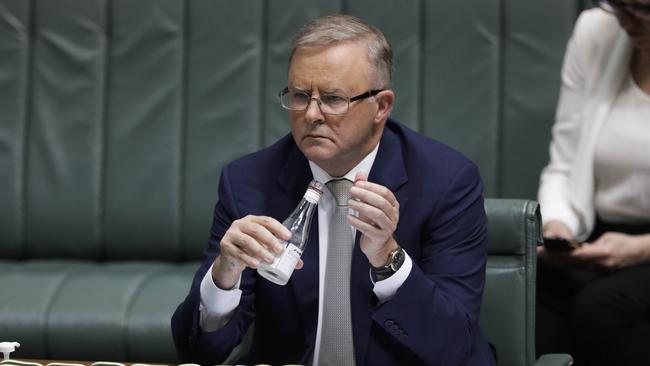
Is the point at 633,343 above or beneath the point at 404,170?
beneath

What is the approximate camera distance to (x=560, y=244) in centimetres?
248

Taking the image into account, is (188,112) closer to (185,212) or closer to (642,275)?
(185,212)

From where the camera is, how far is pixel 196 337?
1.79 metres

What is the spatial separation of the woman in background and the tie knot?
2.51ft

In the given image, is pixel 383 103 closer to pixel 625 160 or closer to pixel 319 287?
pixel 319 287

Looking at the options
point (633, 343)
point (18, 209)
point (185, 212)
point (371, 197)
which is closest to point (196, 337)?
point (371, 197)

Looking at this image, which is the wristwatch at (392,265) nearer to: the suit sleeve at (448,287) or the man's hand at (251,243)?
the suit sleeve at (448,287)

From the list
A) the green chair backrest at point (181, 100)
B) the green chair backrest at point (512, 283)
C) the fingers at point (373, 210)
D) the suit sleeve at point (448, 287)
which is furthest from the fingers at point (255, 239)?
the green chair backrest at point (181, 100)

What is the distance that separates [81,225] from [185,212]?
331 millimetres

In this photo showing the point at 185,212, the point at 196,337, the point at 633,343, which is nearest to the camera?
the point at 196,337

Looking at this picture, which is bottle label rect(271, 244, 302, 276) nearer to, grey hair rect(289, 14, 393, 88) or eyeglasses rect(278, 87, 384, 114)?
eyeglasses rect(278, 87, 384, 114)

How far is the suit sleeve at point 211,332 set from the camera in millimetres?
1791

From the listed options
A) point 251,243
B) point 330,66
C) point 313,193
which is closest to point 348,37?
point 330,66

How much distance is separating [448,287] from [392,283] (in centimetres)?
14
